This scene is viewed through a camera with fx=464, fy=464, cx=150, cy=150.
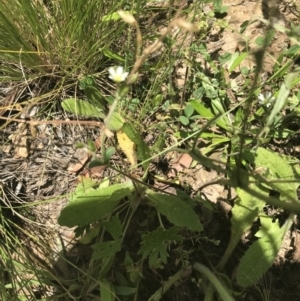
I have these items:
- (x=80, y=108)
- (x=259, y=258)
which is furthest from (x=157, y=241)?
(x=80, y=108)

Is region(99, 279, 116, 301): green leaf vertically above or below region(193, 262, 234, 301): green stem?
below

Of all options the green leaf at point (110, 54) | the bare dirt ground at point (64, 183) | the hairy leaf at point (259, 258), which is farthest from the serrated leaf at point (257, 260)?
the green leaf at point (110, 54)

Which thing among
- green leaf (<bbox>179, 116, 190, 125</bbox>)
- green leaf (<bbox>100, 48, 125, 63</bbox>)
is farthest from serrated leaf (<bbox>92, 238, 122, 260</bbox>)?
green leaf (<bbox>100, 48, 125, 63</bbox>)

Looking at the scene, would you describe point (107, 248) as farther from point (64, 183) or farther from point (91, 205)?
point (64, 183)

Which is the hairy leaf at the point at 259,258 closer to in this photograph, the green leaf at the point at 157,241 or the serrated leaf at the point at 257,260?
the serrated leaf at the point at 257,260

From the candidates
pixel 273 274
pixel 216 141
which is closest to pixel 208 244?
pixel 273 274

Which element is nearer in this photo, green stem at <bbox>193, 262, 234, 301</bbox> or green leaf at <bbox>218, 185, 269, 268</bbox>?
green stem at <bbox>193, 262, 234, 301</bbox>

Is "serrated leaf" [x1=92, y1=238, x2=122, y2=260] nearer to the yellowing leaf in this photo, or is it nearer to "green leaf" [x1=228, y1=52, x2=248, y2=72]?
the yellowing leaf
